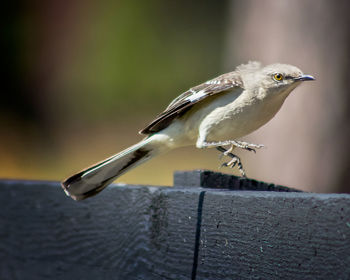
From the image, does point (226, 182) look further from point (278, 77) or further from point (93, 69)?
point (93, 69)

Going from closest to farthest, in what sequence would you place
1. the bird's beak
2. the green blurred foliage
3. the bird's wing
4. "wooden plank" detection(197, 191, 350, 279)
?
"wooden plank" detection(197, 191, 350, 279) → the bird's beak → the bird's wing → the green blurred foliage

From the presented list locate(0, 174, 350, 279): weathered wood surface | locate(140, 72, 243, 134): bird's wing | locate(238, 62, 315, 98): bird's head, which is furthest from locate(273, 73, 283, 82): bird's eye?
locate(0, 174, 350, 279): weathered wood surface

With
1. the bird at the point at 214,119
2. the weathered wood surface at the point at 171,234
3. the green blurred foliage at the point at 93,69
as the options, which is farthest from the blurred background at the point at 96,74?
the weathered wood surface at the point at 171,234

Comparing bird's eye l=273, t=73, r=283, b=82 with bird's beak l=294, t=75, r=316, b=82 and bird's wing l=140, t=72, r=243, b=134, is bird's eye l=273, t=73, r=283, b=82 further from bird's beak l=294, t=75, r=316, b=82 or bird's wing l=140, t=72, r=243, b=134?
bird's wing l=140, t=72, r=243, b=134

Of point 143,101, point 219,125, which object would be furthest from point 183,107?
point 143,101

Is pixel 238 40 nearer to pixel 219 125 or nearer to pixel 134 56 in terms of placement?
pixel 219 125

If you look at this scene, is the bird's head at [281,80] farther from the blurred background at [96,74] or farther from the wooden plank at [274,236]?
the blurred background at [96,74]

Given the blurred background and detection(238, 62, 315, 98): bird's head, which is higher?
the blurred background

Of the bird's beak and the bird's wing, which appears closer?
the bird's beak
